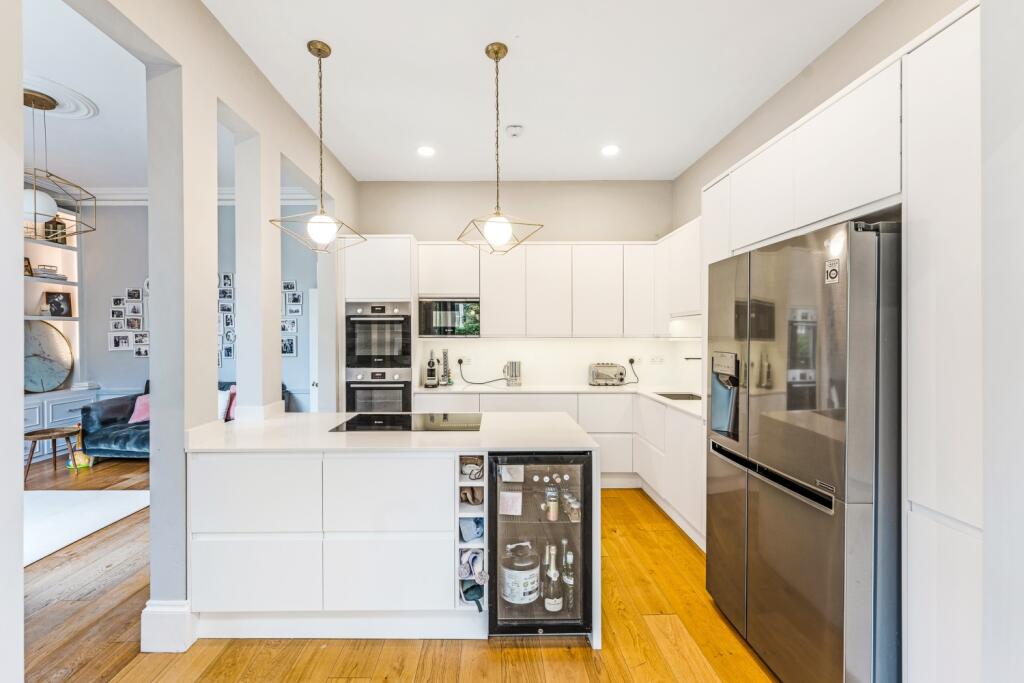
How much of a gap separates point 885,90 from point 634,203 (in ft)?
9.93

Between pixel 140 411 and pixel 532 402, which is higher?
pixel 532 402

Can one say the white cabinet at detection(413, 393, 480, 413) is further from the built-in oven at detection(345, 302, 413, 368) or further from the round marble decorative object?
the round marble decorative object

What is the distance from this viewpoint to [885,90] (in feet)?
5.00

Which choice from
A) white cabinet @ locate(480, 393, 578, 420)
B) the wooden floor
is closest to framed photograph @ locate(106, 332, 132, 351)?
the wooden floor

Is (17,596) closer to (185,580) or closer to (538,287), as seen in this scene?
(185,580)

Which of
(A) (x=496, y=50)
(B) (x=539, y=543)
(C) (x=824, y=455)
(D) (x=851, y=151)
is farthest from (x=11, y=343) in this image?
(D) (x=851, y=151)

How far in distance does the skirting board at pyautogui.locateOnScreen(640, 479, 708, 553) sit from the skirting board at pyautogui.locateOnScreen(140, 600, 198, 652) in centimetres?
261

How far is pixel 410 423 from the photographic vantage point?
2.53m

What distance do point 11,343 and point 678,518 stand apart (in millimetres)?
3481

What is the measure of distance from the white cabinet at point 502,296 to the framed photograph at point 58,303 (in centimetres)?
485

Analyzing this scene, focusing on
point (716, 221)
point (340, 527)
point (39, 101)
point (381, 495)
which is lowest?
point (340, 527)

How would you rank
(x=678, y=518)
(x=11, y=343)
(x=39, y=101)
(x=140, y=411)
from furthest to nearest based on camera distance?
(x=140, y=411) < (x=678, y=518) < (x=39, y=101) < (x=11, y=343)

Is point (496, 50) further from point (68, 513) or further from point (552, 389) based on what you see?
point (68, 513)

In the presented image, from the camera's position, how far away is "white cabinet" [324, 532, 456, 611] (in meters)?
2.01
